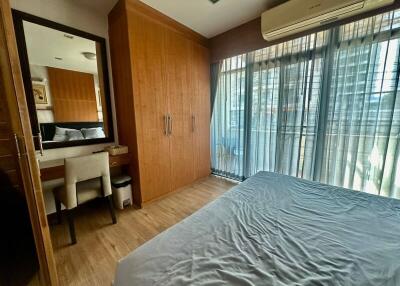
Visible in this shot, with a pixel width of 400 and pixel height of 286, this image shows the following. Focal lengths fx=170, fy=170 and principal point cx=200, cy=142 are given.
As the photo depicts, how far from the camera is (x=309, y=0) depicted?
180cm

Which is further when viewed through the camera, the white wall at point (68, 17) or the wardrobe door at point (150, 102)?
the wardrobe door at point (150, 102)

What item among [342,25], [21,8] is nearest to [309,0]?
[342,25]

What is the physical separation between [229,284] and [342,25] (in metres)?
2.71

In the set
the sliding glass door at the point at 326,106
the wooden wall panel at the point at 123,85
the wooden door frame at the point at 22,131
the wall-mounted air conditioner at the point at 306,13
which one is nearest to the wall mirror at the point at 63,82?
the wooden wall panel at the point at 123,85

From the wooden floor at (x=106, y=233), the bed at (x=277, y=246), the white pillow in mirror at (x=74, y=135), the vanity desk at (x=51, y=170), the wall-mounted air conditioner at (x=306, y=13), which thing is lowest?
the wooden floor at (x=106, y=233)

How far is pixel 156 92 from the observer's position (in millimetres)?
2369

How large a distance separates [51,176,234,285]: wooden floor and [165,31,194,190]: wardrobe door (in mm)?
391

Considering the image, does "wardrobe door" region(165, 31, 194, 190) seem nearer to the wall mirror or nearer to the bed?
the wall mirror

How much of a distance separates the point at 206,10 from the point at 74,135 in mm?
2390

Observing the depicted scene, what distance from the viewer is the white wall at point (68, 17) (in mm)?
1834

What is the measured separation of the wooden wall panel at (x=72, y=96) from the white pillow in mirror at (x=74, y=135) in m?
0.15

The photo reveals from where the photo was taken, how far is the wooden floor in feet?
4.59

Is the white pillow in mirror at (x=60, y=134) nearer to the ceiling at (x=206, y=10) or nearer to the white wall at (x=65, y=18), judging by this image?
the white wall at (x=65, y=18)

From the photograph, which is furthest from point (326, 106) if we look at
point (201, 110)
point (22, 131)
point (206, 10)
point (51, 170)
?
point (51, 170)
